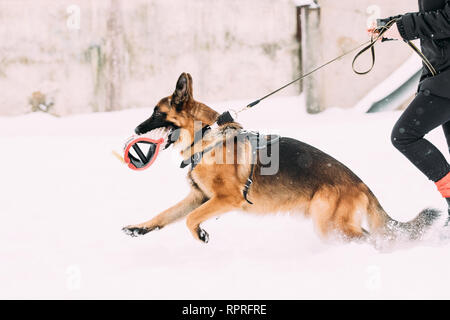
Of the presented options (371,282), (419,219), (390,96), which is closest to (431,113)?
(419,219)

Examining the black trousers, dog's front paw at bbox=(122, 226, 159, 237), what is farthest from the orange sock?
dog's front paw at bbox=(122, 226, 159, 237)

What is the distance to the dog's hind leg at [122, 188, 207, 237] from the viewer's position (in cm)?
343

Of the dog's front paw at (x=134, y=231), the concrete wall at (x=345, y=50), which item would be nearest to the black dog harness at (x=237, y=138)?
the dog's front paw at (x=134, y=231)

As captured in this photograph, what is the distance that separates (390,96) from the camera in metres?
7.23

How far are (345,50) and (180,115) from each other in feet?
15.2

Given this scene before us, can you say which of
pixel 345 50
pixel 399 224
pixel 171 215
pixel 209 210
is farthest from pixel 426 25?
pixel 345 50

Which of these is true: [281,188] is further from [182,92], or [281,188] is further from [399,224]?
[182,92]

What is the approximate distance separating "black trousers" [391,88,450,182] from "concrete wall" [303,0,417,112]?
14.6 ft

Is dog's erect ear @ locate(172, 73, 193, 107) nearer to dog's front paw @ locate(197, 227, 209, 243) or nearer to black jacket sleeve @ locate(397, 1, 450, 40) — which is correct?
dog's front paw @ locate(197, 227, 209, 243)

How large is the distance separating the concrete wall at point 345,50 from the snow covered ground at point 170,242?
861 millimetres

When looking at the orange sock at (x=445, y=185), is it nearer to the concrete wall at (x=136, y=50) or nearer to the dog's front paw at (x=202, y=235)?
the dog's front paw at (x=202, y=235)

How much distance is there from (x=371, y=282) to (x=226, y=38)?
5.78 m

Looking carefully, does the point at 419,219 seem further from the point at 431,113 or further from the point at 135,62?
the point at 135,62

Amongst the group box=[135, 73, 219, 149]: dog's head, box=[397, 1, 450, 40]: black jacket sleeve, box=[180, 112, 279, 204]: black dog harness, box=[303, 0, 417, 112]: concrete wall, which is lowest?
box=[180, 112, 279, 204]: black dog harness
